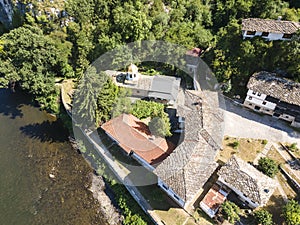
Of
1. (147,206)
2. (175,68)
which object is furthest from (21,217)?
(175,68)

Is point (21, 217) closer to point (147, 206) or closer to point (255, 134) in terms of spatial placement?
point (147, 206)

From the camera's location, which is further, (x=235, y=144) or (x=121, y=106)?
(x=121, y=106)

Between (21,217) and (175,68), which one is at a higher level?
(175,68)

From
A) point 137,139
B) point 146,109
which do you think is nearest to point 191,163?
point 137,139

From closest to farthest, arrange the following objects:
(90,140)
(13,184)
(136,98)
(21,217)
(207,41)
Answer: (21,217) → (13,184) → (90,140) → (136,98) → (207,41)

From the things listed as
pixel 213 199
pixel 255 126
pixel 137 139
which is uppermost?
pixel 255 126

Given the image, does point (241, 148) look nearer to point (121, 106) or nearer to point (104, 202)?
point (121, 106)

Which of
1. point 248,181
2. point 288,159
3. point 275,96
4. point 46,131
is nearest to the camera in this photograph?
point 248,181

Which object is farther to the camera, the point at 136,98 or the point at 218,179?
the point at 136,98
